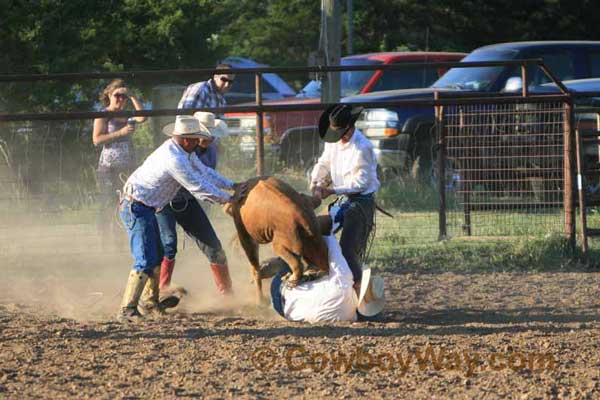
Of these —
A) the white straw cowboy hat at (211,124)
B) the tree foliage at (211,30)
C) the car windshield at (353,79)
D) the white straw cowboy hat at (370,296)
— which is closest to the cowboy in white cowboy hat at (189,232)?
the white straw cowboy hat at (211,124)

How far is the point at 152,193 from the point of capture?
7.56 metres

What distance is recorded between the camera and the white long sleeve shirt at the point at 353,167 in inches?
301

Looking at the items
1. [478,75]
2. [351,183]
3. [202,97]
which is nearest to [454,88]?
[478,75]

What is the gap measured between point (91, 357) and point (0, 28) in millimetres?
9573

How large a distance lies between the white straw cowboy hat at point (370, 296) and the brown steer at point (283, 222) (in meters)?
0.28

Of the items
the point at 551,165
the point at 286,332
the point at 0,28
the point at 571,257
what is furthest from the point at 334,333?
the point at 0,28

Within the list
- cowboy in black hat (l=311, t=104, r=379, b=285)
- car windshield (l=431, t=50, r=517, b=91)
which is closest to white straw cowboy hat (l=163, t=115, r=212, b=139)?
cowboy in black hat (l=311, t=104, r=379, b=285)

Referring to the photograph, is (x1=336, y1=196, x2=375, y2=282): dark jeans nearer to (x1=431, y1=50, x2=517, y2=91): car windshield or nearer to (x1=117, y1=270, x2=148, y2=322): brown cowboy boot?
(x1=117, y1=270, x2=148, y2=322): brown cowboy boot

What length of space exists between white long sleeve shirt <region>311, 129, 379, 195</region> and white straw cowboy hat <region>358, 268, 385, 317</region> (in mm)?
668

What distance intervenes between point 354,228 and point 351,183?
1.04ft

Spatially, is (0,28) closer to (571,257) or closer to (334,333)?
(571,257)

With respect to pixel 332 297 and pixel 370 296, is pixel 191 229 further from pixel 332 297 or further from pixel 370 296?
pixel 370 296

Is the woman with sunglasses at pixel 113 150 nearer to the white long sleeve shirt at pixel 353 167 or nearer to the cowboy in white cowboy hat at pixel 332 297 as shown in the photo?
the white long sleeve shirt at pixel 353 167

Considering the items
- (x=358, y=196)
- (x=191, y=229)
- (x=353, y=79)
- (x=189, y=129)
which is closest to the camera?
(x=189, y=129)
